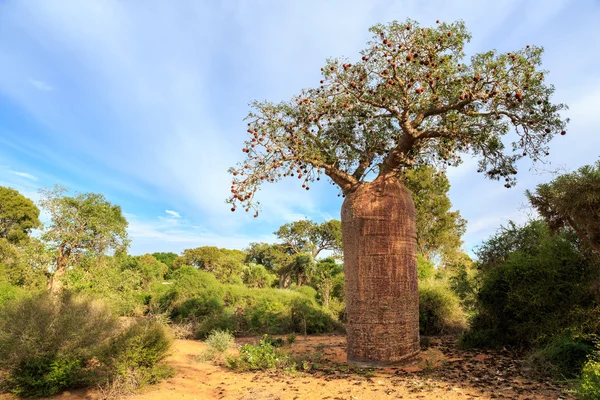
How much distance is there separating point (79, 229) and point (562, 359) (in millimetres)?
14948

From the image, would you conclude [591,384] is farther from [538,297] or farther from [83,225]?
[83,225]

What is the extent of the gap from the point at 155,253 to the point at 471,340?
125ft

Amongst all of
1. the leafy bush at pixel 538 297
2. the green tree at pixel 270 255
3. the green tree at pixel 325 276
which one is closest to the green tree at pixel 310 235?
the green tree at pixel 270 255

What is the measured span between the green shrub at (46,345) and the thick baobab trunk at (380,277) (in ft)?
12.5

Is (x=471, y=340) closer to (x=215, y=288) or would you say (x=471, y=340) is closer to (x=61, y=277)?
(x=215, y=288)

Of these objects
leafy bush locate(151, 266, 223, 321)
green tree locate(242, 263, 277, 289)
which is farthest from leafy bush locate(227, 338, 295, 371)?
green tree locate(242, 263, 277, 289)

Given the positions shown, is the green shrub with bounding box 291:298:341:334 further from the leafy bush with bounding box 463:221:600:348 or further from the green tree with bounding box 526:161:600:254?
the green tree with bounding box 526:161:600:254

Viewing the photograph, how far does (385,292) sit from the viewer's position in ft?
19.3

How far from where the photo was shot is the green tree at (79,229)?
1374 centimetres

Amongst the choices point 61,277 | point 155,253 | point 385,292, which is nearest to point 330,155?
point 385,292

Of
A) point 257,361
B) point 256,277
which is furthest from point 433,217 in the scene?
point 257,361

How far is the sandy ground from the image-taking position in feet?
14.3

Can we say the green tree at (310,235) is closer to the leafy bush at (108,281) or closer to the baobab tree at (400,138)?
the leafy bush at (108,281)

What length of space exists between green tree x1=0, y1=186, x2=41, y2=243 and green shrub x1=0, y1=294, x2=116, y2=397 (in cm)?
2032
